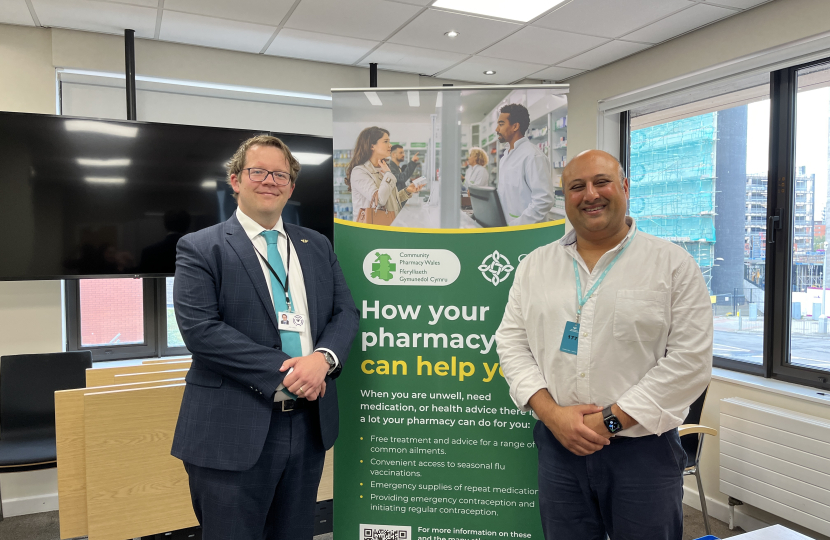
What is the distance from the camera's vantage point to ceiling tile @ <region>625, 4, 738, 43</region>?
10.1 feet

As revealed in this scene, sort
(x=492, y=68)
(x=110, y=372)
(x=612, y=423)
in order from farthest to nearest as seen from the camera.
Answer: (x=492, y=68), (x=110, y=372), (x=612, y=423)

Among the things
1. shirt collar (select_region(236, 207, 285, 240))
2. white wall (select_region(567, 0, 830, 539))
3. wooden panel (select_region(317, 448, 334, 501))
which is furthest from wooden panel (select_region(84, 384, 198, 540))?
white wall (select_region(567, 0, 830, 539))

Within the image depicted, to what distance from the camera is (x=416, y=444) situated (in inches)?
80.5

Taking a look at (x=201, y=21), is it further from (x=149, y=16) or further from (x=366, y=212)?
(x=366, y=212)

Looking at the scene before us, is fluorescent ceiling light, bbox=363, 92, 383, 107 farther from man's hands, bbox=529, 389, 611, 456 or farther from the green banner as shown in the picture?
man's hands, bbox=529, 389, 611, 456

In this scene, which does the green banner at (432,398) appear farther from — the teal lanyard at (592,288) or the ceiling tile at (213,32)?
the ceiling tile at (213,32)

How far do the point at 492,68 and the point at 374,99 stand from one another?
2461mm

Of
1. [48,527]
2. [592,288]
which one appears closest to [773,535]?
[592,288]

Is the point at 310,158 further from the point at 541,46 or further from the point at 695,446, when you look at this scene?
the point at 695,446

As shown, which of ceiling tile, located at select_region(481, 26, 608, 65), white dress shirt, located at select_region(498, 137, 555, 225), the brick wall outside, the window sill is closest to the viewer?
white dress shirt, located at select_region(498, 137, 555, 225)

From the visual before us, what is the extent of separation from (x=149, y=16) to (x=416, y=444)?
2.93 m

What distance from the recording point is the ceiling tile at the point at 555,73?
167 inches

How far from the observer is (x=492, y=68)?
4188 mm

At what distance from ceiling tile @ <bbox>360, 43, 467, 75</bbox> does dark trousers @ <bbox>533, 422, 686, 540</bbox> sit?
304cm
